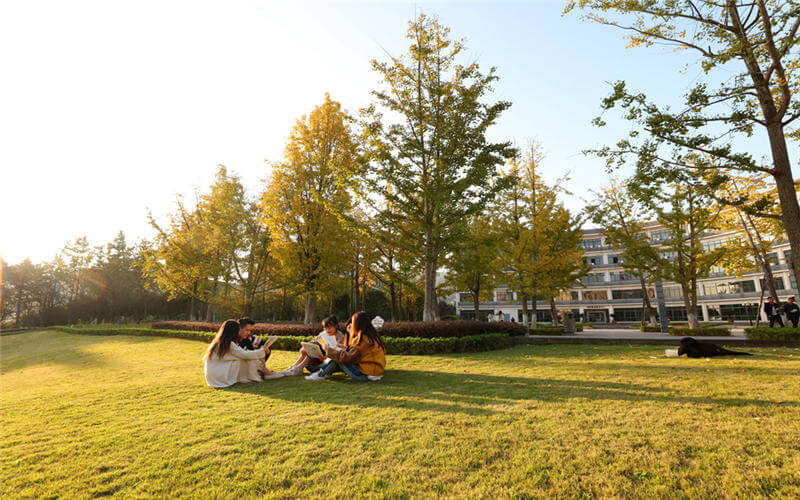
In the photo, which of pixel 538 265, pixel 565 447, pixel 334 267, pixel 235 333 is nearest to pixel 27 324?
pixel 334 267

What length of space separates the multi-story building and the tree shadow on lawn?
109ft

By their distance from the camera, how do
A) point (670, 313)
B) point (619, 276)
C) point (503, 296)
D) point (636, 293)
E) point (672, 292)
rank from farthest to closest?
1. point (503, 296)
2. point (619, 276)
3. point (636, 293)
4. point (670, 313)
5. point (672, 292)

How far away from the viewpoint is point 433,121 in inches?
510

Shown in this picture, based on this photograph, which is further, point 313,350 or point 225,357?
point 313,350

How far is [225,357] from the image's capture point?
6.81 metres

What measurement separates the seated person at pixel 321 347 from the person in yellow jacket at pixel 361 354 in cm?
30

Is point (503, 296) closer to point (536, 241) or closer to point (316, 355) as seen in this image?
point (536, 241)

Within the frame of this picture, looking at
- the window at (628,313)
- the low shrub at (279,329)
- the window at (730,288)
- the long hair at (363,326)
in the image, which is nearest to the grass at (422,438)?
the long hair at (363,326)

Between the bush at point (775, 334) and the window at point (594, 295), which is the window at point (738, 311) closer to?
the window at point (594, 295)

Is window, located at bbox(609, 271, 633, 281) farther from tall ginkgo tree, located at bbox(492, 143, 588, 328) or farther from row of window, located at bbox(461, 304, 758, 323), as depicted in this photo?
tall ginkgo tree, located at bbox(492, 143, 588, 328)

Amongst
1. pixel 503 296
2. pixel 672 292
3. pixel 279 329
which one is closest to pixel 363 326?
pixel 279 329

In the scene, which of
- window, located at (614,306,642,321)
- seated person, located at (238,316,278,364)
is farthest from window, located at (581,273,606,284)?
seated person, located at (238,316,278,364)

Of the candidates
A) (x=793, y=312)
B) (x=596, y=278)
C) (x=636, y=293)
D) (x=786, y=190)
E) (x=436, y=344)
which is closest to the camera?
(x=786, y=190)

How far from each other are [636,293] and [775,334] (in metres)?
45.2
